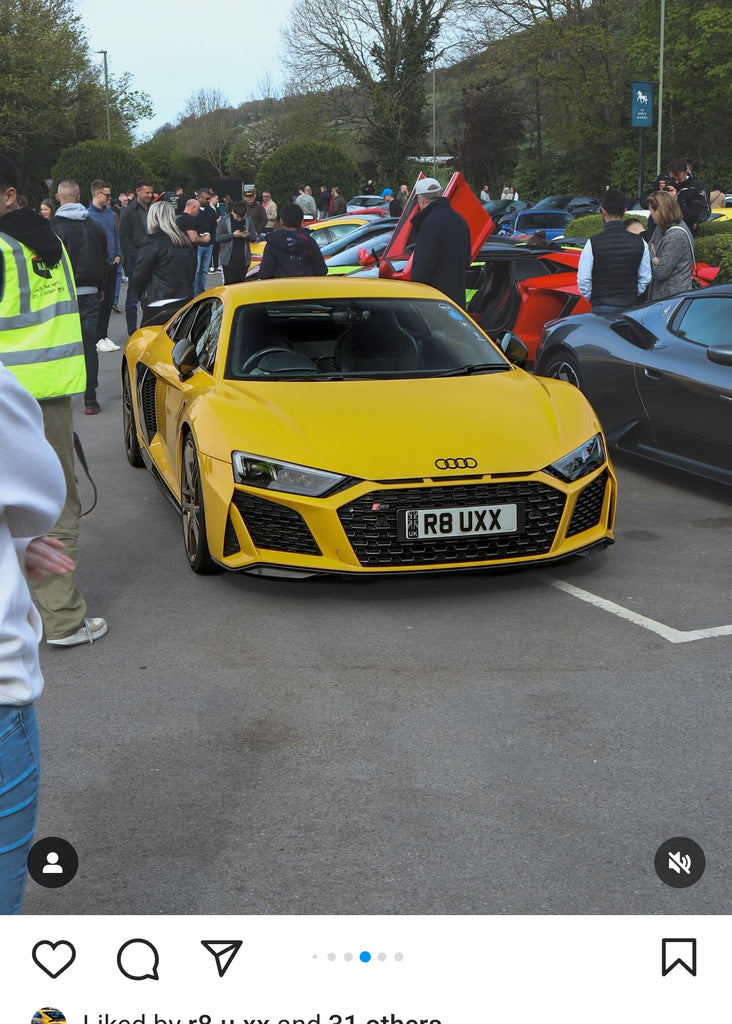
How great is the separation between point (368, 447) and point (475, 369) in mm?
1231

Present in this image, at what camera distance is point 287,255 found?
11820 millimetres

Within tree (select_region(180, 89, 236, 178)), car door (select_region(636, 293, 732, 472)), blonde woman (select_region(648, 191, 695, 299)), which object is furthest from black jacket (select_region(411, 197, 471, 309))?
tree (select_region(180, 89, 236, 178))

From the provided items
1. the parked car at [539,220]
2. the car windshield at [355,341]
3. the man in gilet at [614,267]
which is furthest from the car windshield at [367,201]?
the car windshield at [355,341]

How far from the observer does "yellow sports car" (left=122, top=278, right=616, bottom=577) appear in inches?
218

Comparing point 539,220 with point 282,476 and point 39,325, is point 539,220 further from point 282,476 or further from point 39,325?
point 39,325

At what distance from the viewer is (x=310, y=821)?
3633mm

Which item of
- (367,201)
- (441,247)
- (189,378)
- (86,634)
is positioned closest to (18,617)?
(86,634)

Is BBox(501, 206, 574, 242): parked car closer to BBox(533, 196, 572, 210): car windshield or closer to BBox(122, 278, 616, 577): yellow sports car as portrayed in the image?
BBox(533, 196, 572, 210): car windshield

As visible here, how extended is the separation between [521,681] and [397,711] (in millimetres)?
547

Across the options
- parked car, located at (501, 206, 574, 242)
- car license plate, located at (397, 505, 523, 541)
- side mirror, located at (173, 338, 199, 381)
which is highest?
side mirror, located at (173, 338, 199, 381)

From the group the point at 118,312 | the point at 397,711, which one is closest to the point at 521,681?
the point at 397,711

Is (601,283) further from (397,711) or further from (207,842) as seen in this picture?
(207,842)

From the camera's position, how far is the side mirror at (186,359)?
6828mm

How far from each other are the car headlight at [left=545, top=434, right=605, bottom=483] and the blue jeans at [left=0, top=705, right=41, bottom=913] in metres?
3.89
